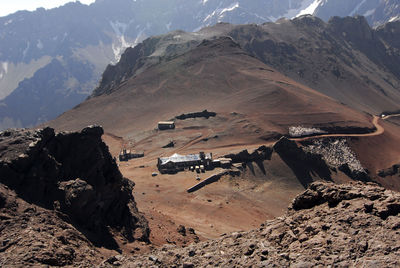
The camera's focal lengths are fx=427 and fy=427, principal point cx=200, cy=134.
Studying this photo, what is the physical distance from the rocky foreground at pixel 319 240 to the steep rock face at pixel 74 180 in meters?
7.65

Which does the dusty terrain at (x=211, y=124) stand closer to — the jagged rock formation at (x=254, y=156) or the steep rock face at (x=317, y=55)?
the jagged rock formation at (x=254, y=156)

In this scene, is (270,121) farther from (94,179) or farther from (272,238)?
(272,238)

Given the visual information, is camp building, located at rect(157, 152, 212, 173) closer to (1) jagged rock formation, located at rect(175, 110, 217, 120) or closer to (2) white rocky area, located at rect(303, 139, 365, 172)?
(2) white rocky area, located at rect(303, 139, 365, 172)

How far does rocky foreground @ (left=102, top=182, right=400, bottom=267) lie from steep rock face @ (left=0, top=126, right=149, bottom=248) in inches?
301

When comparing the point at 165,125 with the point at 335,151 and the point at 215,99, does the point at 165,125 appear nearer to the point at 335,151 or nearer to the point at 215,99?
the point at 215,99

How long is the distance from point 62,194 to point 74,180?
1.48 metres

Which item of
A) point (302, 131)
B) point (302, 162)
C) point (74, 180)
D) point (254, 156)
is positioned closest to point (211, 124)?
point (302, 131)

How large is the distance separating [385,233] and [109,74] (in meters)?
148

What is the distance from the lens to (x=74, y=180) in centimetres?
2344

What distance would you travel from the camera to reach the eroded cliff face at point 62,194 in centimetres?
1741

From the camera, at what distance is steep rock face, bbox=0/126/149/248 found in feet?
69.8

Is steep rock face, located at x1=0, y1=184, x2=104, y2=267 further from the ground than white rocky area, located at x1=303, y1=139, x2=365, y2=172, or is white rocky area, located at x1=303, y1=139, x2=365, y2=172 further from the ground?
steep rock face, located at x1=0, y1=184, x2=104, y2=267

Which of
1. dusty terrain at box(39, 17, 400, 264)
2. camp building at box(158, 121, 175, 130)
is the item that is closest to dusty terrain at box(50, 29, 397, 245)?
dusty terrain at box(39, 17, 400, 264)

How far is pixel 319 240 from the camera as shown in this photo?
1255 centimetres
